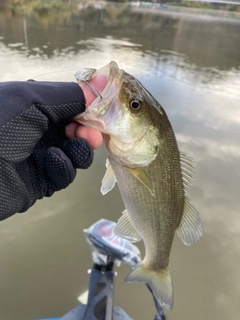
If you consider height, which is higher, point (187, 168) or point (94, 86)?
point (94, 86)

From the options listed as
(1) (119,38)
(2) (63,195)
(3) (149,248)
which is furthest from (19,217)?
(1) (119,38)

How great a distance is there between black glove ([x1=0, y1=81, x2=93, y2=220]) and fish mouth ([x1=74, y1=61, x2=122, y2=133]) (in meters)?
0.15

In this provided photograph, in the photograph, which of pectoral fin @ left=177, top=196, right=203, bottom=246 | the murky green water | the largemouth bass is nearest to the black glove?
the largemouth bass

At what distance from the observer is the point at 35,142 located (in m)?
1.48

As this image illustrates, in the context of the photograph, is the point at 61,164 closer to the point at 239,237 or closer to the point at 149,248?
the point at 149,248

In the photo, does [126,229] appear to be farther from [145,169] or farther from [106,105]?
[106,105]

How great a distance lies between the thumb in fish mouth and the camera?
141 centimetres

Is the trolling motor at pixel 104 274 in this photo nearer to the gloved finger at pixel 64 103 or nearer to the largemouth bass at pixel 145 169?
the largemouth bass at pixel 145 169

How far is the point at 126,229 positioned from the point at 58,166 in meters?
0.59

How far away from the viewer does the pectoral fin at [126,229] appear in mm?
1749

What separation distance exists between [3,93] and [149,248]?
1164 mm

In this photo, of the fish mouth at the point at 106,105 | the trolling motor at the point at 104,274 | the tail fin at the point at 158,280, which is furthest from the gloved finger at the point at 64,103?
the trolling motor at the point at 104,274

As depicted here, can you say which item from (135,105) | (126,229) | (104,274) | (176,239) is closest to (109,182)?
(126,229)

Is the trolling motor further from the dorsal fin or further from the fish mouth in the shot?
the fish mouth
